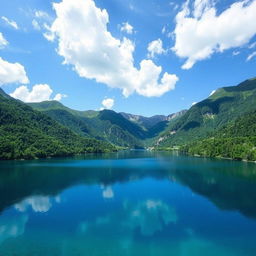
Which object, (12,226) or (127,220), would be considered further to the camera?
(127,220)

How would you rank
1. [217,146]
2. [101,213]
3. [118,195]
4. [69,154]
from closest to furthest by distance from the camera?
[101,213] < [118,195] < [217,146] < [69,154]

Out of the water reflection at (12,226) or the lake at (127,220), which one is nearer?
the lake at (127,220)

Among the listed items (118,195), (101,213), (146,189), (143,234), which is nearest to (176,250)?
(143,234)

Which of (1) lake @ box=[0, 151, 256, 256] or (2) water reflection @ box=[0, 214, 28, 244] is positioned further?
(2) water reflection @ box=[0, 214, 28, 244]

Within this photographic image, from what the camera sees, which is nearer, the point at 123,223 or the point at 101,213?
the point at 123,223

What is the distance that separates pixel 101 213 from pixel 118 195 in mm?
13610

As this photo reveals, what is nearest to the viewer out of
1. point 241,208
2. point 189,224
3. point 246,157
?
point 189,224

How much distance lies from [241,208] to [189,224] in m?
13.2

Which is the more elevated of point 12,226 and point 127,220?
point 127,220

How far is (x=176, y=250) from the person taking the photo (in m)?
23.6

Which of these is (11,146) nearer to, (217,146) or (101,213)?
(101,213)

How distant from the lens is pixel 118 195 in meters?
50.2

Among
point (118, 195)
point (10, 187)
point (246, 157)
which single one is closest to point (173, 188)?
point (118, 195)

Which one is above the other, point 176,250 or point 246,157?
point 246,157
